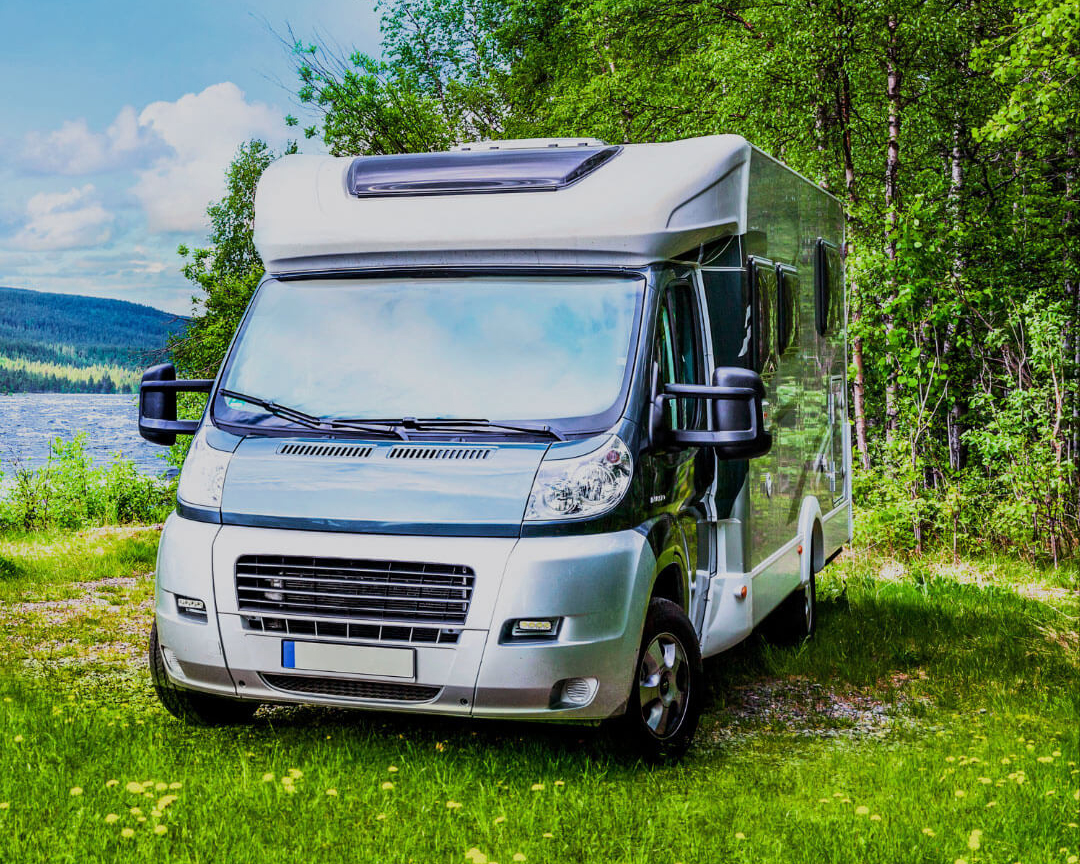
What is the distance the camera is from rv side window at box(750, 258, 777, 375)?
6.32 metres

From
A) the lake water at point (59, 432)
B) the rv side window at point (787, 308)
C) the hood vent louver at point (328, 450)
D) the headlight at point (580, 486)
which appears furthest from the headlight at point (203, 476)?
the lake water at point (59, 432)

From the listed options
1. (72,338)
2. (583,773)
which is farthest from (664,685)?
(72,338)

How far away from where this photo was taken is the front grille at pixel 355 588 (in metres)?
4.85

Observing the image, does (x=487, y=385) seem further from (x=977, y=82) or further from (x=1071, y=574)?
(x=977, y=82)

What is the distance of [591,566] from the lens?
4863 millimetres

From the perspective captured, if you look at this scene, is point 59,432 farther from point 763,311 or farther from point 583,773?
point 583,773

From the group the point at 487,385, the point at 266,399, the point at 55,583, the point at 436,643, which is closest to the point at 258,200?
the point at 266,399

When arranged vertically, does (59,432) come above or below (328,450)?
below

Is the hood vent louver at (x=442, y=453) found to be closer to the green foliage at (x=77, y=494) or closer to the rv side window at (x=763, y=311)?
the rv side window at (x=763, y=311)

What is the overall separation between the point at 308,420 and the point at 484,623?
1.28 metres

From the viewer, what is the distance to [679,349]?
5738 millimetres

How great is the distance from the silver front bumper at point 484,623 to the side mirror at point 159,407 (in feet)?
2.75

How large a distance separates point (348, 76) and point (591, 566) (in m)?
16.1

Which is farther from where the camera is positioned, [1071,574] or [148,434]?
[1071,574]
